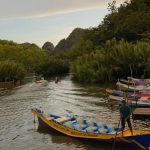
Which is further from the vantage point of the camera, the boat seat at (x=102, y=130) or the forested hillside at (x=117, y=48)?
the forested hillside at (x=117, y=48)

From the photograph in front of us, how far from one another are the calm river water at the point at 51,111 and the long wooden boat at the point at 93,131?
1.59 ft

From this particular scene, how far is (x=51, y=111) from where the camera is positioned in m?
24.4

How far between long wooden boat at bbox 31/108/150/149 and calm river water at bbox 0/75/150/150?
48 centimetres

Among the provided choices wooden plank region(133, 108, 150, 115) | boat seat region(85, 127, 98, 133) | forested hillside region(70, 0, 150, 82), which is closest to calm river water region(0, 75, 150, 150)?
wooden plank region(133, 108, 150, 115)

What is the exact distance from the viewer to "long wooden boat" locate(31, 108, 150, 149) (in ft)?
45.2

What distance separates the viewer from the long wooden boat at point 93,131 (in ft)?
45.2

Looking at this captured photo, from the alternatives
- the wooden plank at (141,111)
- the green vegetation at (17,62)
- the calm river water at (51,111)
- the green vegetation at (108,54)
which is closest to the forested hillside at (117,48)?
the green vegetation at (108,54)

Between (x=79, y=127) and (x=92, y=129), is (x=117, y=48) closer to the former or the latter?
(x=79, y=127)

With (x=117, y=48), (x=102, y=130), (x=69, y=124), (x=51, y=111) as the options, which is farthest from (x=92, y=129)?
(x=117, y=48)

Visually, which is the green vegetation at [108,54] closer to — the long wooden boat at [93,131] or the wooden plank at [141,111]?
→ the wooden plank at [141,111]

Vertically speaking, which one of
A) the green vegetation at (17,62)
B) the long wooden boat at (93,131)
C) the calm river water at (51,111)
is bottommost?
the calm river water at (51,111)

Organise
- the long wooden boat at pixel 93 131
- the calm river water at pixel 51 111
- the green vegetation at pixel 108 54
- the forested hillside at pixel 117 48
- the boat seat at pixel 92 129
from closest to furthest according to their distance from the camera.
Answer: the long wooden boat at pixel 93 131
the boat seat at pixel 92 129
the calm river water at pixel 51 111
the forested hillside at pixel 117 48
the green vegetation at pixel 108 54

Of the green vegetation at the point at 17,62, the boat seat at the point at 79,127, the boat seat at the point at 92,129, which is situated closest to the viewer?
the boat seat at the point at 92,129

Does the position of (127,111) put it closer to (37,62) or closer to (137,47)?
(137,47)
